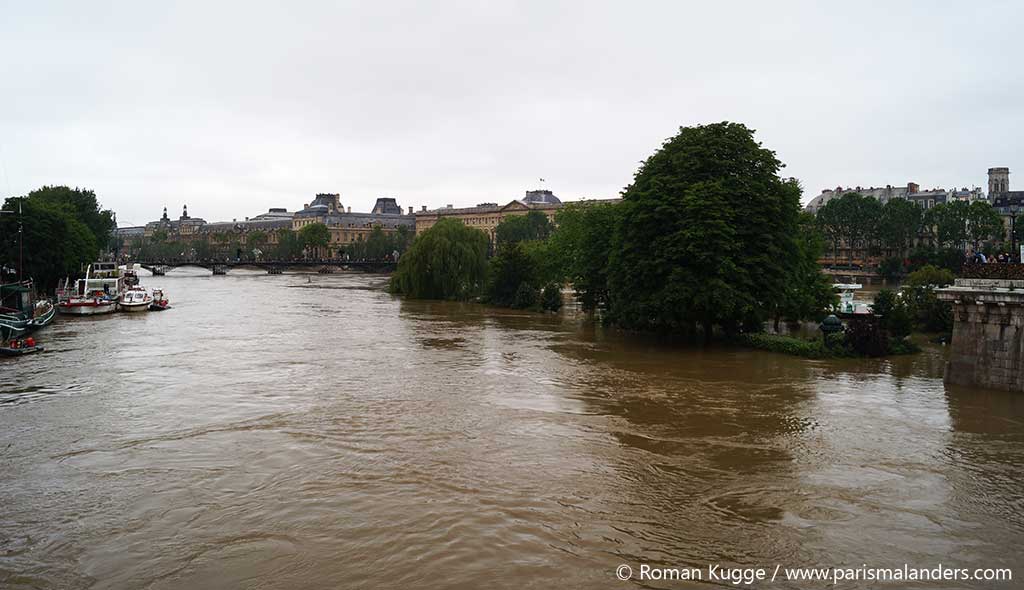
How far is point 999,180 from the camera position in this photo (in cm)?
13275

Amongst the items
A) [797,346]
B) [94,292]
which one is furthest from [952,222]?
[94,292]

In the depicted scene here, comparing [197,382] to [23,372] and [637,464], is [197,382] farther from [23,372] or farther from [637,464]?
[637,464]

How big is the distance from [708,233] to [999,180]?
127 m

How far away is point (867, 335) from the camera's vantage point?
105ft

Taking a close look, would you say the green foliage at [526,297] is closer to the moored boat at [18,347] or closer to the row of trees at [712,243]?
the row of trees at [712,243]

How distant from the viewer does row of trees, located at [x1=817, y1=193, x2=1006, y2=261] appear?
89125 mm

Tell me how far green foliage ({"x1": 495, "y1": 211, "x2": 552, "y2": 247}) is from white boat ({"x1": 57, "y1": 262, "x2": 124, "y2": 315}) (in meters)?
68.5

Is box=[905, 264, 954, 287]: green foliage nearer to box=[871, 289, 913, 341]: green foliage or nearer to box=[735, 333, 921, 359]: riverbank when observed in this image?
box=[871, 289, 913, 341]: green foliage

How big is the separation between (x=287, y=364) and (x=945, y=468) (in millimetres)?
22036

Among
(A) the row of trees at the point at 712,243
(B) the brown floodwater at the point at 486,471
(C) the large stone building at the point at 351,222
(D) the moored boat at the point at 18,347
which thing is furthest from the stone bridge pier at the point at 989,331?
(C) the large stone building at the point at 351,222

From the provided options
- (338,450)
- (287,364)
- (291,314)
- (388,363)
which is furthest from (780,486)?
(291,314)

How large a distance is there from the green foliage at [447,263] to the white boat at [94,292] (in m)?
22.7

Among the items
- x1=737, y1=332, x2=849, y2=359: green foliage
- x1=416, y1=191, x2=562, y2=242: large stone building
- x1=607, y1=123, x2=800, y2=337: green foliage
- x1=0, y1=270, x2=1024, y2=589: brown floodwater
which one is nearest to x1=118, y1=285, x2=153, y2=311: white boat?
x1=0, y1=270, x2=1024, y2=589: brown floodwater

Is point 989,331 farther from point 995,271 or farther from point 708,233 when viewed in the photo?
point 708,233
